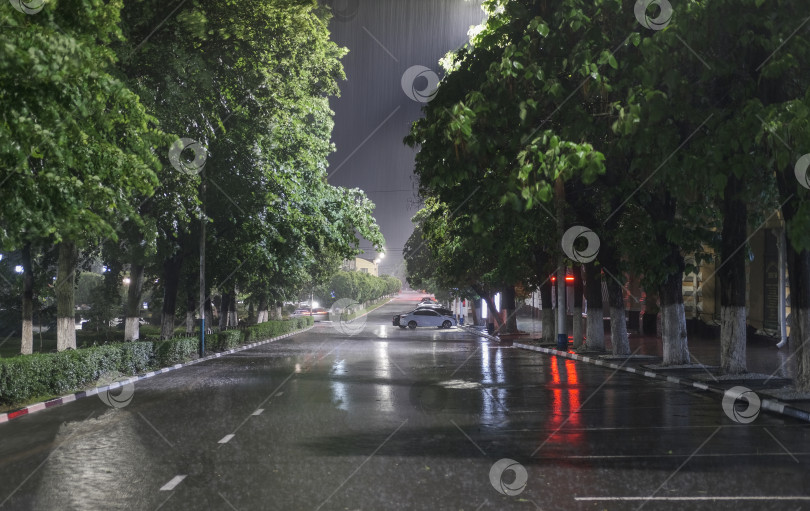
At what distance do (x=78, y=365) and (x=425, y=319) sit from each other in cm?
4662

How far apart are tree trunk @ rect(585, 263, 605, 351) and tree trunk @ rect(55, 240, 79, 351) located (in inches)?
672

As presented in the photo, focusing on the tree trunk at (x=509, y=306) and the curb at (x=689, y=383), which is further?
the tree trunk at (x=509, y=306)

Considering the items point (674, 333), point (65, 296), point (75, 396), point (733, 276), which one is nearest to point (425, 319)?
point (674, 333)

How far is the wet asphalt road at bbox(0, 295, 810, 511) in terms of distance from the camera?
23.6 ft

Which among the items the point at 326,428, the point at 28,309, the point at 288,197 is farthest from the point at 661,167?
the point at 28,309

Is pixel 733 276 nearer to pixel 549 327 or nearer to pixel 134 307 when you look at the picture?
pixel 549 327

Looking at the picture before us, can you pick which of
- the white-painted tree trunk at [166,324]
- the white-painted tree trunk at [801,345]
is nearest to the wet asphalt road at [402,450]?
the white-painted tree trunk at [801,345]

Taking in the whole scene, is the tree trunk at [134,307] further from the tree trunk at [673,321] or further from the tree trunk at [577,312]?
the tree trunk at [673,321]

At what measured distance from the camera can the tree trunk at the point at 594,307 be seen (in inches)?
→ 1121

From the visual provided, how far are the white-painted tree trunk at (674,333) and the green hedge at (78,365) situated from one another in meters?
14.8

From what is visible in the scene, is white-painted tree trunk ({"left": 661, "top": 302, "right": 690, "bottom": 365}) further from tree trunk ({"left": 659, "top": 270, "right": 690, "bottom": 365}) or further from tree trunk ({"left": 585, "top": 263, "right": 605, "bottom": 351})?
tree trunk ({"left": 585, "top": 263, "right": 605, "bottom": 351})

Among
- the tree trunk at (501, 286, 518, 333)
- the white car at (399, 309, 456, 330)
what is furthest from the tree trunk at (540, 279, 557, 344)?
the white car at (399, 309, 456, 330)

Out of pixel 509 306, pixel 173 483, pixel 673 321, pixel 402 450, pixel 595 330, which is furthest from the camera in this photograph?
pixel 509 306

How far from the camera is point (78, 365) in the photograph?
18.2m
